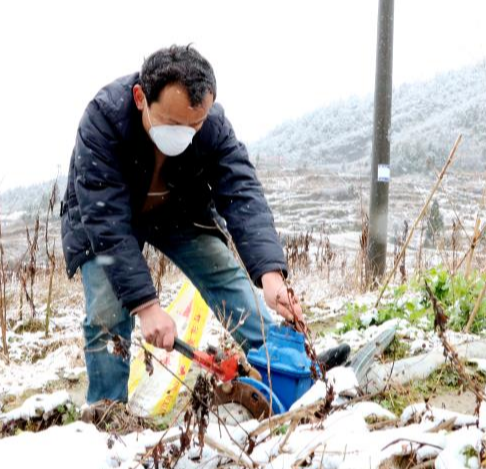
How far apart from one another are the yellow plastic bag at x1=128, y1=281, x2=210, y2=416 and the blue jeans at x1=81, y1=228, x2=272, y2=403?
27cm

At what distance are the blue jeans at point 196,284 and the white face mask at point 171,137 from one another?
54 centimetres

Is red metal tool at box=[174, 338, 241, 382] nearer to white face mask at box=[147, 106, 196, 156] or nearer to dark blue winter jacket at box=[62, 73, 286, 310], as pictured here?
dark blue winter jacket at box=[62, 73, 286, 310]

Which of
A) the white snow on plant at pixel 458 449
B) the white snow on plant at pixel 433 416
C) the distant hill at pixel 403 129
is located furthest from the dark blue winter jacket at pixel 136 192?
the distant hill at pixel 403 129

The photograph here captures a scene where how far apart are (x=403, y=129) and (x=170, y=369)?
45.5m

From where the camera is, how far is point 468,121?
135 ft

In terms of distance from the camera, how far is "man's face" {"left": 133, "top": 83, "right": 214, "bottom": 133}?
7.79ft

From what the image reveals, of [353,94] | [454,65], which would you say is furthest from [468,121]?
[353,94]

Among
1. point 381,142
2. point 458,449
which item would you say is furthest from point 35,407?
point 381,142

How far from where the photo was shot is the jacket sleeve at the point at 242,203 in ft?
8.53

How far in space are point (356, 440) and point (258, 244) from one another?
3.76 ft

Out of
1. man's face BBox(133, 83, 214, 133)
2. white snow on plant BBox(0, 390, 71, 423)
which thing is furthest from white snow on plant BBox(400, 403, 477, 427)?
white snow on plant BBox(0, 390, 71, 423)

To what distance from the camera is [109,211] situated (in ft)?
8.19

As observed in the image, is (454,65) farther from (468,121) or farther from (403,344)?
(403,344)

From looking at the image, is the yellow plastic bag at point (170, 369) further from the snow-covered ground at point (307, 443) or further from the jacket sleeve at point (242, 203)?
the snow-covered ground at point (307, 443)
